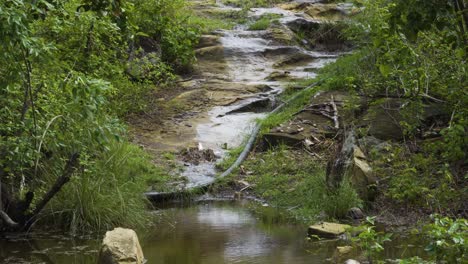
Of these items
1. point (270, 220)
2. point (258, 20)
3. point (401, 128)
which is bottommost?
point (270, 220)

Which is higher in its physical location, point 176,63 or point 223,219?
point 176,63

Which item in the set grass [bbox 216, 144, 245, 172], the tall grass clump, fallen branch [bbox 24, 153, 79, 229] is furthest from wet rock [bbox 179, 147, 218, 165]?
fallen branch [bbox 24, 153, 79, 229]

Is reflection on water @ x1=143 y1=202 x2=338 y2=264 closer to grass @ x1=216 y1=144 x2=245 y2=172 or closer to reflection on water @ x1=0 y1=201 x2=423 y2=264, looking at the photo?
reflection on water @ x1=0 y1=201 x2=423 y2=264

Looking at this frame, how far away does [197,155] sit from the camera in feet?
40.5

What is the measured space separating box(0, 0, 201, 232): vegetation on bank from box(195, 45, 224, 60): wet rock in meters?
6.26

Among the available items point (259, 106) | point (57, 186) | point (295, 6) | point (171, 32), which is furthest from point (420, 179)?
point (295, 6)

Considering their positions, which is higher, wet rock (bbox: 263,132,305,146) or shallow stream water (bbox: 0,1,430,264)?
wet rock (bbox: 263,132,305,146)

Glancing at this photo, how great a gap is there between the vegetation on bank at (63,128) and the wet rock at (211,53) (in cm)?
626

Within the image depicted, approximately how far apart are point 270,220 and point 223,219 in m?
0.60

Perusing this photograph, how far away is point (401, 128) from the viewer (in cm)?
1092

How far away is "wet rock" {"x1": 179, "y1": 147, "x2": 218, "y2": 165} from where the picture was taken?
1215 centimetres

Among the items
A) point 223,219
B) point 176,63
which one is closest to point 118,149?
point 223,219

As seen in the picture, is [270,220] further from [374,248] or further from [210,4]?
[210,4]

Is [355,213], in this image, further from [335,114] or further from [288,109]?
[288,109]
